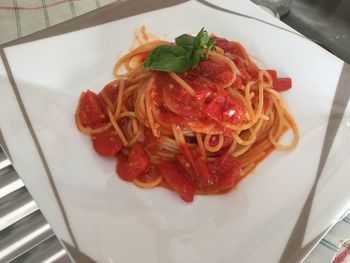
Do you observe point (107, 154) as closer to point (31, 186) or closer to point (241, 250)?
point (31, 186)

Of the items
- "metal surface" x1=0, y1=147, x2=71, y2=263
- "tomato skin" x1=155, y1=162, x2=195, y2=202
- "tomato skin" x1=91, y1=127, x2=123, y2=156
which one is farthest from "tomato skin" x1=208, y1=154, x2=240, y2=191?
"metal surface" x1=0, y1=147, x2=71, y2=263

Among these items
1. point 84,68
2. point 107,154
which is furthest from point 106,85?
point 107,154

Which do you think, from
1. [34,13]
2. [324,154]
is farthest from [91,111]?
[34,13]

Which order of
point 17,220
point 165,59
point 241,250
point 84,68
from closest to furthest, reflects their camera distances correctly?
point 17,220 < point 241,250 < point 165,59 < point 84,68

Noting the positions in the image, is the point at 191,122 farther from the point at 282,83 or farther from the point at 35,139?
the point at 35,139

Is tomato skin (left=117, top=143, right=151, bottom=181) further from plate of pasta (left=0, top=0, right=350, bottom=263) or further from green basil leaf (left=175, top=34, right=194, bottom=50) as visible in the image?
green basil leaf (left=175, top=34, right=194, bottom=50)
